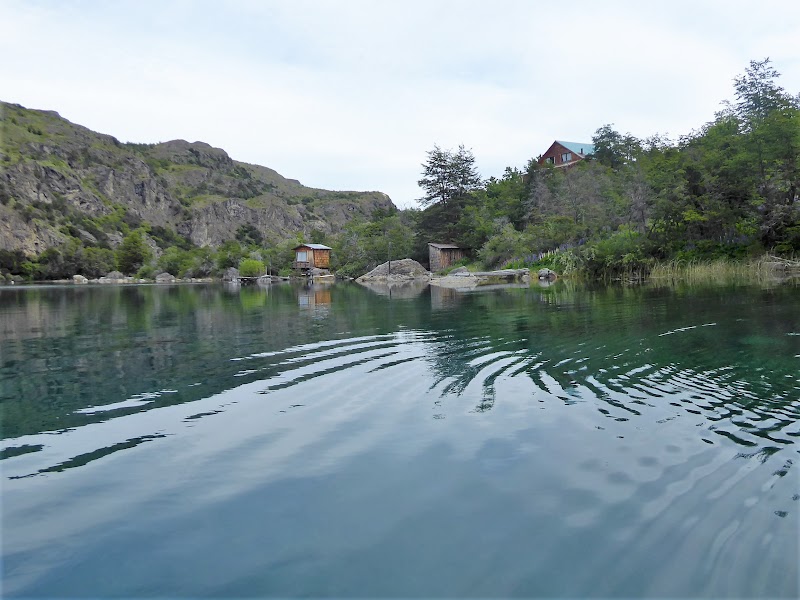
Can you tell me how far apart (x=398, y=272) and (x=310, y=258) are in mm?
30012

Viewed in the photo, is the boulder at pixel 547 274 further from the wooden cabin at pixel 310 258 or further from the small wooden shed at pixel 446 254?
the wooden cabin at pixel 310 258

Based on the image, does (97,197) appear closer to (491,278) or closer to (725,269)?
(491,278)

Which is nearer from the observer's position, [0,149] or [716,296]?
[716,296]

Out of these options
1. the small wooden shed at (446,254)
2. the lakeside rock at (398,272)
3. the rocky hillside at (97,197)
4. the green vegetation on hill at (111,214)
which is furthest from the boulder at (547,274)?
the rocky hillside at (97,197)

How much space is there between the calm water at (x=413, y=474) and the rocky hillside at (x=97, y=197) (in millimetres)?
109519

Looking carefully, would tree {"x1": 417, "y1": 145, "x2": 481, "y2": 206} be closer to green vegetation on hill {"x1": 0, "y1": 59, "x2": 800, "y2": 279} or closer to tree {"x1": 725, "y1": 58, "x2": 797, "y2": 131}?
green vegetation on hill {"x1": 0, "y1": 59, "x2": 800, "y2": 279}

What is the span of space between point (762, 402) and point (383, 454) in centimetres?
418

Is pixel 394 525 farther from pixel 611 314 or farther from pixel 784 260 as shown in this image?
pixel 784 260

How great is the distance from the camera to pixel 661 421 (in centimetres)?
534

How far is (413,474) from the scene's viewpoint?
14.2ft

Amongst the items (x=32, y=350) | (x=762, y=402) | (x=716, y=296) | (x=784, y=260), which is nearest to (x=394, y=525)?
(x=762, y=402)

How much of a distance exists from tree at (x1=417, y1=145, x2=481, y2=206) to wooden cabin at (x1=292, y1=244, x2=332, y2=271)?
2891cm

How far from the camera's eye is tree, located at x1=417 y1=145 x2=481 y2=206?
6544cm

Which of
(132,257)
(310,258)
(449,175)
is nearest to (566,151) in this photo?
(449,175)
